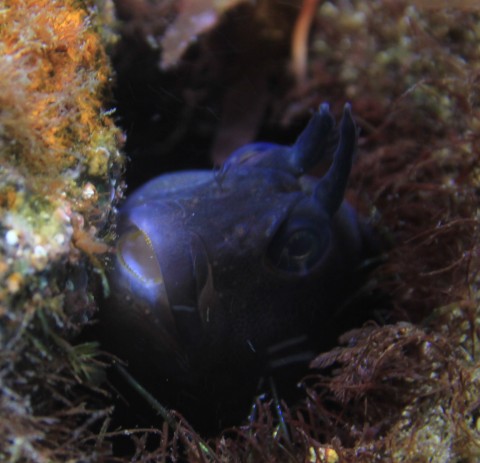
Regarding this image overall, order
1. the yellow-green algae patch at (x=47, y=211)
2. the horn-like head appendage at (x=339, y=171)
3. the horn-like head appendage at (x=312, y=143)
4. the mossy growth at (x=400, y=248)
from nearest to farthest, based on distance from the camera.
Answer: the yellow-green algae patch at (x=47, y=211) → the mossy growth at (x=400, y=248) → the horn-like head appendage at (x=339, y=171) → the horn-like head appendage at (x=312, y=143)

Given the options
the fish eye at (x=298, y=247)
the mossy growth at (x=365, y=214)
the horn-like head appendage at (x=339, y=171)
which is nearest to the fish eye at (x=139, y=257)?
the mossy growth at (x=365, y=214)

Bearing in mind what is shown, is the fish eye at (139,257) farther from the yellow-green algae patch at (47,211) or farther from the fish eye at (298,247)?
the fish eye at (298,247)

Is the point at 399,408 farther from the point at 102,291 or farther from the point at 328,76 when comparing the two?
the point at 328,76

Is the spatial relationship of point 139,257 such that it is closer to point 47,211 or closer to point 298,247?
point 47,211

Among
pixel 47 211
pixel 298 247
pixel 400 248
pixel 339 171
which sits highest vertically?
pixel 47 211

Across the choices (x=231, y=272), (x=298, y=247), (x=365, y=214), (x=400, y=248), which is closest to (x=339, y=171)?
(x=298, y=247)

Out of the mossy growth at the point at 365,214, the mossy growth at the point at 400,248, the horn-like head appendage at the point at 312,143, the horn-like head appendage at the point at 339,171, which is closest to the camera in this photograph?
the mossy growth at the point at 365,214

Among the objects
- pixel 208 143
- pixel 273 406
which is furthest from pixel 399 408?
pixel 208 143
